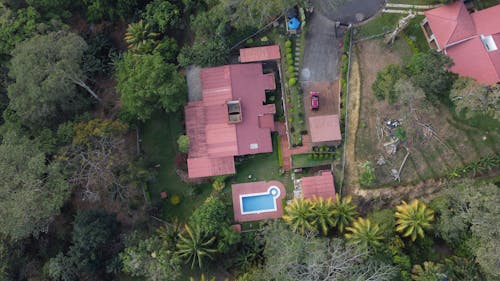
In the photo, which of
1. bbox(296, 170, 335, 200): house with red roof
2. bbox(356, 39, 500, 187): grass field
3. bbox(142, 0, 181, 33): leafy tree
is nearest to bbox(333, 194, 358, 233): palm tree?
bbox(296, 170, 335, 200): house with red roof

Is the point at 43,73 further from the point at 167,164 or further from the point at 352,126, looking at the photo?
the point at 352,126

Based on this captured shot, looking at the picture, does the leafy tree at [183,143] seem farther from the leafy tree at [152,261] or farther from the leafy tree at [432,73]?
the leafy tree at [432,73]

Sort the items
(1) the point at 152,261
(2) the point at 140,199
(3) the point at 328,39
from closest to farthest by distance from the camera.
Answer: (1) the point at 152,261, (3) the point at 328,39, (2) the point at 140,199

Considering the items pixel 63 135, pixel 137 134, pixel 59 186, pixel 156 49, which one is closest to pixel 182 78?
pixel 156 49

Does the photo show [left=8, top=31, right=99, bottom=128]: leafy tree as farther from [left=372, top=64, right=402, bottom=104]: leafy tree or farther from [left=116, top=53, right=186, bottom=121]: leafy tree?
[left=372, top=64, right=402, bottom=104]: leafy tree

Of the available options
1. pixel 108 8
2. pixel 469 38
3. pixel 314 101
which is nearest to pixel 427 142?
pixel 469 38

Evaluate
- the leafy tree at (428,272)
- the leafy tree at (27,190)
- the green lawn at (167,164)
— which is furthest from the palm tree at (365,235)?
the leafy tree at (27,190)
